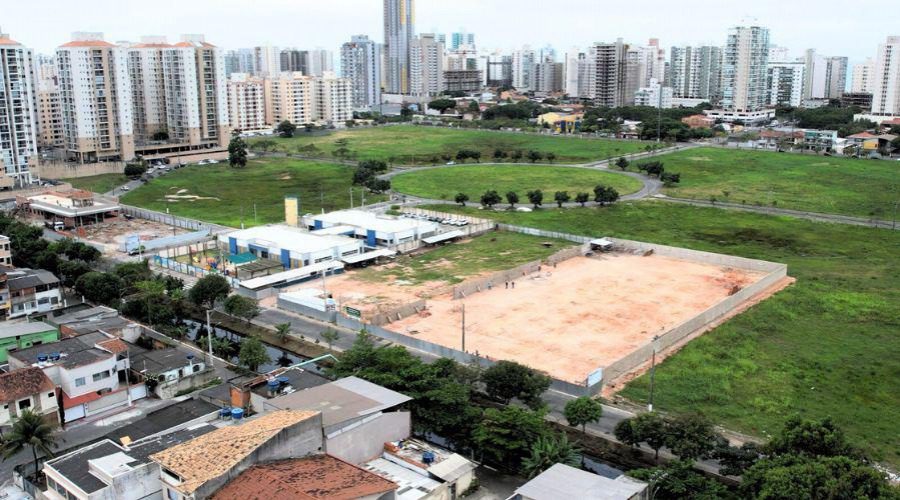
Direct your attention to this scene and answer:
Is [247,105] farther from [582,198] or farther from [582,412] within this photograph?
[582,412]

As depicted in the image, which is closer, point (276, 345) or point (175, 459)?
point (175, 459)

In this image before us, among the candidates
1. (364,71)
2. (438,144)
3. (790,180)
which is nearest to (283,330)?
(790,180)

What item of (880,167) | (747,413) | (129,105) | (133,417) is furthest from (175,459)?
(880,167)

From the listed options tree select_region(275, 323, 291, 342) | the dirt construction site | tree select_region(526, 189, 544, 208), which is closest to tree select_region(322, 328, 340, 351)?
tree select_region(275, 323, 291, 342)

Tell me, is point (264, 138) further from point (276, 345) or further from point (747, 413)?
point (747, 413)

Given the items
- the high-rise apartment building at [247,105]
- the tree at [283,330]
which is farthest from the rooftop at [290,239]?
the high-rise apartment building at [247,105]

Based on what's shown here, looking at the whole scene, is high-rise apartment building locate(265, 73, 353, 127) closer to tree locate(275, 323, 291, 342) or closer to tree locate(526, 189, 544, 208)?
tree locate(526, 189, 544, 208)
